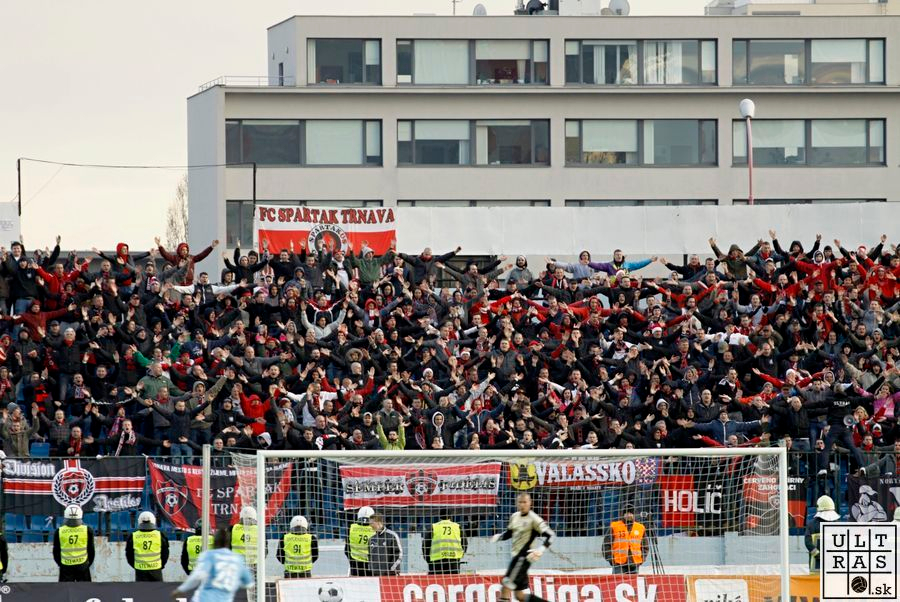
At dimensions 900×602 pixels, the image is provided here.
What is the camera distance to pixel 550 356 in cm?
2420

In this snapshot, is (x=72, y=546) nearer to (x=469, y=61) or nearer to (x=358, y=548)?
(x=358, y=548)

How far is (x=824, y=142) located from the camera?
175 ft

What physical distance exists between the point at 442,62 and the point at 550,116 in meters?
4.17

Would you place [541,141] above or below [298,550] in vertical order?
above

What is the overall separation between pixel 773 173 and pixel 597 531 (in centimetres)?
3613

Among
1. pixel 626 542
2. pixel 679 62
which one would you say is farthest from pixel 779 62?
pixel 626 542

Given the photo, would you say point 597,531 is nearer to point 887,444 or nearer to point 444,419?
point 444,419

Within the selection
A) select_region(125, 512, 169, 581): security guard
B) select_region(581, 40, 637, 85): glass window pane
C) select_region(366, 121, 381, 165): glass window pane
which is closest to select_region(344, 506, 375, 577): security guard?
select_region(125, 512, 169, 581): security guard

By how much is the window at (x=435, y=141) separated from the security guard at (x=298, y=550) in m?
34.7

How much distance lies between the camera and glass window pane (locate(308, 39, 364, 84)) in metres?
52.1

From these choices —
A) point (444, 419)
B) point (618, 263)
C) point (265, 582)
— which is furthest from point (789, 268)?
point (265, 582)

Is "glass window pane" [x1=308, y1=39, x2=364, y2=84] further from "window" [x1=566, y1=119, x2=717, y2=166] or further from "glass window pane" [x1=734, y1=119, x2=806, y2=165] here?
"glass window pane" [x1=734, y1=119, x2=806, y2=165]

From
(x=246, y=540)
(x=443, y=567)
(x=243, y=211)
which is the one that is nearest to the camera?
(x=246, y=540)

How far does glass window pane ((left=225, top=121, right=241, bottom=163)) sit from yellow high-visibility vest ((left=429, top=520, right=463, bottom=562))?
3461cm
